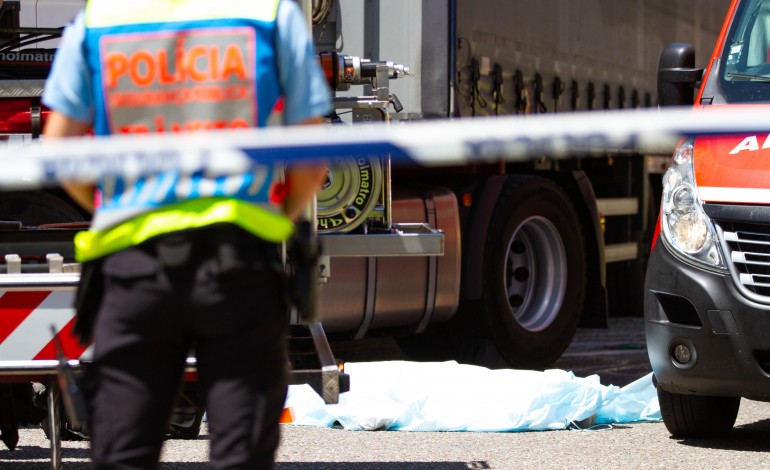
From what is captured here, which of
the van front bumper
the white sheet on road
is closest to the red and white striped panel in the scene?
the white sheet on road

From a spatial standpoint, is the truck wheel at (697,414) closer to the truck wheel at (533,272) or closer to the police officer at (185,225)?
the truck wheel at (533,272)

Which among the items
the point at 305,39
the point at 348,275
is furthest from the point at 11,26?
the point at 305,39

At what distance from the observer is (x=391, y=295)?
872 centimetres

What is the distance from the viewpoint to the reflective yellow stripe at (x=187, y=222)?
2.91m

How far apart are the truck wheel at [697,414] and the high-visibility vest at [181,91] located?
405 cm

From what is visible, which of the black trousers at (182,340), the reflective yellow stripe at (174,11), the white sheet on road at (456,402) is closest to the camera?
the black trousers at (182,340)

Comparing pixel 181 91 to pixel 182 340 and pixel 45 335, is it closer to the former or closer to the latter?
pixel 182 340

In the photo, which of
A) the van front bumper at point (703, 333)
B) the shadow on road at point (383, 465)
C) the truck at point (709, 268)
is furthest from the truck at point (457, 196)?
the shadow on road at point (383, 465)

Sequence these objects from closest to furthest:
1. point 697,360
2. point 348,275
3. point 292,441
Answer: point 697,360 → point 292,441 → point 348,275

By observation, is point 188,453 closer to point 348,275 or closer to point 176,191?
point 348,275

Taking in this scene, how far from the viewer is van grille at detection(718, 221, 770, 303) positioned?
6.15 meters

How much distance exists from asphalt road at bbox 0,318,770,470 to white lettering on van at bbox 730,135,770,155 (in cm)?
129

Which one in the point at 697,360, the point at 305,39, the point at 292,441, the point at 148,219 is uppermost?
the point at 305,39

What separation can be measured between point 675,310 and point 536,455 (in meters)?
0.85
